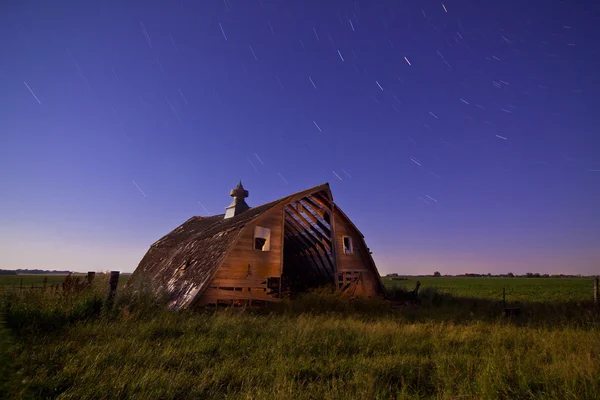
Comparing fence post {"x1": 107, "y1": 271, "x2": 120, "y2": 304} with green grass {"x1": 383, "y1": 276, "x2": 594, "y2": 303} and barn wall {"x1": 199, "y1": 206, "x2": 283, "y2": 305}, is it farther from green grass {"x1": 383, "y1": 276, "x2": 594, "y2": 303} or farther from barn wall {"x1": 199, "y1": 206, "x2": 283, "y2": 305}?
green grass {"x1": 383, "y1": 276, "x2": 594, "y2": 303}

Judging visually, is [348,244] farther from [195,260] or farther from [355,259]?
[195,260]

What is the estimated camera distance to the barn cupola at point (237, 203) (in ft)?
76.1

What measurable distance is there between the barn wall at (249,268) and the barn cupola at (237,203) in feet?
24.6

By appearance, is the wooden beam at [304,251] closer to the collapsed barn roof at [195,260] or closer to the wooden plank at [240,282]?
the collapsed barn roof at [195,260]

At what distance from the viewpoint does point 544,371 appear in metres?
5.58

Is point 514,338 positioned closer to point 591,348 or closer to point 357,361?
point 591,348

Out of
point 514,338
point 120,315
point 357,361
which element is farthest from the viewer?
point 120,315

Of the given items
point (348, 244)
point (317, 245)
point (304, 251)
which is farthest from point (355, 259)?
point (304, 251)

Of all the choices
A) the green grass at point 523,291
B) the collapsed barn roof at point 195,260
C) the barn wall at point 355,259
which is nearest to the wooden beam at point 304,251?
the barn wall at point 355,259

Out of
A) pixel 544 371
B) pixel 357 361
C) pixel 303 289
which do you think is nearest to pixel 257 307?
pixel 303 289

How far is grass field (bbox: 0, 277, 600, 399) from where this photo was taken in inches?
183

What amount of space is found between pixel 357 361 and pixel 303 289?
13.7 metres

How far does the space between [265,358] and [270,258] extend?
9.70 metres

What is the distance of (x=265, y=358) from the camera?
6.16 metres
